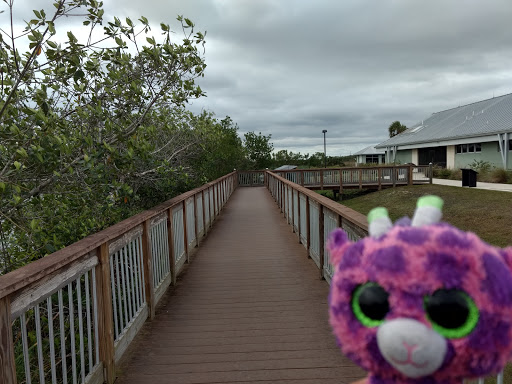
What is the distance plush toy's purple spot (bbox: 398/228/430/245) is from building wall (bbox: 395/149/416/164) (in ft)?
115

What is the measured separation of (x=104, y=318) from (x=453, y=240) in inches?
98.4

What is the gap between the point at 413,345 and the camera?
102 centimetres

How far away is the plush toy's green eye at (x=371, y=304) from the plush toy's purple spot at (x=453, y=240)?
22 centimetres

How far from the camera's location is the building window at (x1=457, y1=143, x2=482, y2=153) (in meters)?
25.4

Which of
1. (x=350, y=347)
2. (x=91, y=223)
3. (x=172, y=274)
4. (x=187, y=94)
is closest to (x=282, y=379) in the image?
(x=350, y=347)

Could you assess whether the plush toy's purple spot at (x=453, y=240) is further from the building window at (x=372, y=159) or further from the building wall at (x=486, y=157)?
the building window at (x=372, y=159)

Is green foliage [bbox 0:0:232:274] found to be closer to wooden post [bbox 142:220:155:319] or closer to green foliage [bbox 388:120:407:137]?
wooden post [bbox 142:220:155:319]

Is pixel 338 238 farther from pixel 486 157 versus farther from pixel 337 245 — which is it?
pixel 486 157

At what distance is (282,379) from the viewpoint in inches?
114

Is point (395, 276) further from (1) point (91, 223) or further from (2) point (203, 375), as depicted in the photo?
(1) point (91, 223)

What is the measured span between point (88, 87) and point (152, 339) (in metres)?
3.09

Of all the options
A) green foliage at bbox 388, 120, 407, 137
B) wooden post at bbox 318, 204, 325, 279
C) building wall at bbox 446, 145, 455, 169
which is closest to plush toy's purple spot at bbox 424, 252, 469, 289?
wooden post at bbox 318, 204, 325, 279

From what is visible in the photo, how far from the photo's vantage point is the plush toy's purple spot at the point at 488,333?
1.05 metres

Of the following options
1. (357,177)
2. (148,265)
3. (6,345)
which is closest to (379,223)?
(6,345)
